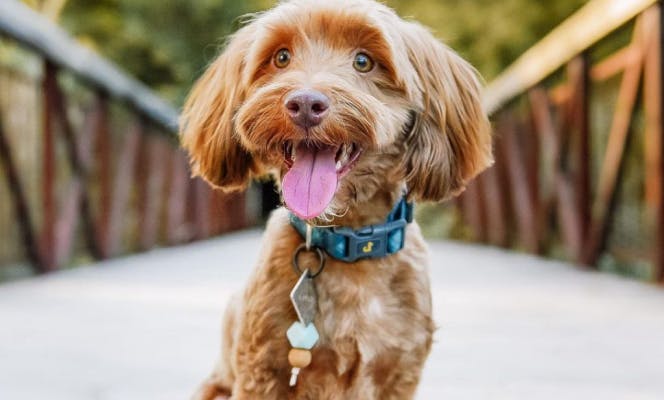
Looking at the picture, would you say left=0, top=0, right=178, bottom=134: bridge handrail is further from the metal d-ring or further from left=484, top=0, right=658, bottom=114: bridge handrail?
left=484, top=0, right=658, bottom=114: bridge handrail

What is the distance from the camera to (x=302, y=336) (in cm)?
207

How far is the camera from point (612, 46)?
10719mm

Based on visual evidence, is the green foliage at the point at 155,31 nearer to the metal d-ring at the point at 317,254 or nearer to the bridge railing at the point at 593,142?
the bridge railing at the point at 593,142

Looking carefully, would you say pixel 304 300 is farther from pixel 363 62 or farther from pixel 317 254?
pixel 363 62

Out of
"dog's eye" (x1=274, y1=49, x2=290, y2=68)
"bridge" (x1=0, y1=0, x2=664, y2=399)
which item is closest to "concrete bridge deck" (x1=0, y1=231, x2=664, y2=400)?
"bridge" (x1=0, y1=0, x2=664, y2=399)

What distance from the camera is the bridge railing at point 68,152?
18.7 ft

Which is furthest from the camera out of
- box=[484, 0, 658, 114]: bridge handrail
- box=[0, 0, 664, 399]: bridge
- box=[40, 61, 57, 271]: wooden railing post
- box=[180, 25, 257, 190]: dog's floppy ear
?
box=[40, 61, 57, 271]: wooden railing post

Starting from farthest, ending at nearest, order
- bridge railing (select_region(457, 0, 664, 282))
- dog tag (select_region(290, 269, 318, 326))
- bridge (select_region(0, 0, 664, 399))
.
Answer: bridge railing (select_region(457, 0, 664, 282))
bridge (select_region(0, 0, 664, 399))
dog tag (select_region(290, 269, 318, 326))

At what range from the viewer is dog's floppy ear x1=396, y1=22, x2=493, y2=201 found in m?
2.32

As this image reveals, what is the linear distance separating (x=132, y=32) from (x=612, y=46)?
1046cm

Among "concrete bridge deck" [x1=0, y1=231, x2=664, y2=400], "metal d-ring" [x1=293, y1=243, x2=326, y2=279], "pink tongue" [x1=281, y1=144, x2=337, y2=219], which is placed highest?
"pink tongue" [x1=281, y1=144, x2=337, y2=219]

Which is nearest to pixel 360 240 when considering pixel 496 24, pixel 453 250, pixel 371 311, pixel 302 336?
pixel 371 311

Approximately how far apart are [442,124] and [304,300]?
0.62m

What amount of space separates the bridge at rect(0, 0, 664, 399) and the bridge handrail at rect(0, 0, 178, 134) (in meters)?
0.02
